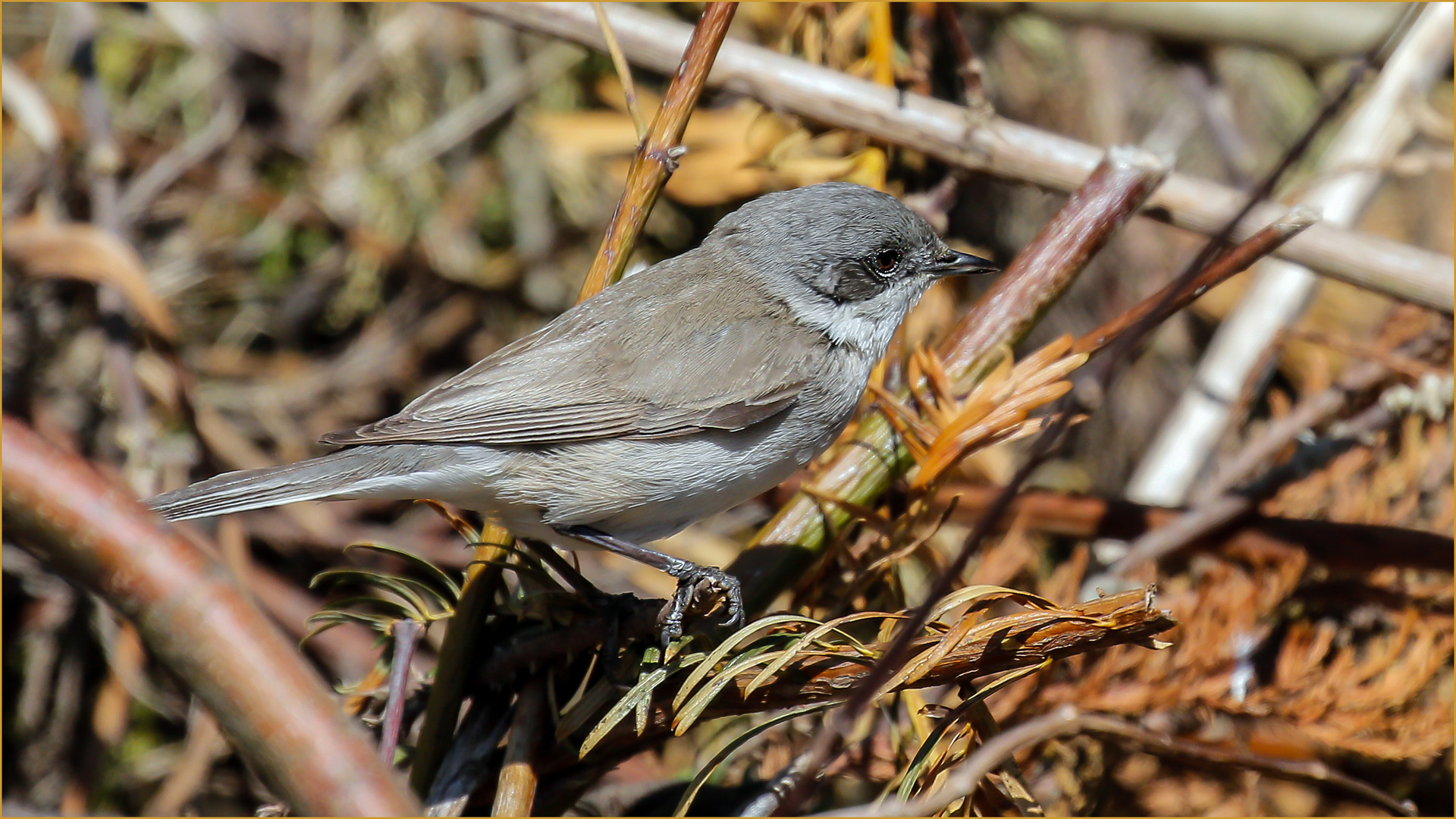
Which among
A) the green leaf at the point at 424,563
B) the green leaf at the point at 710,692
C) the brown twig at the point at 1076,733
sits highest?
the green leaf at the point at 424,563

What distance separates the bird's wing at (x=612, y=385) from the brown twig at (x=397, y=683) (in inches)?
21.7

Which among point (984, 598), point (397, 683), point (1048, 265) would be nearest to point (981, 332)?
point (1048, 265)

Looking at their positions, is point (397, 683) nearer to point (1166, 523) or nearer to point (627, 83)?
point (627, 83)

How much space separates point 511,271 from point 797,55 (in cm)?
153

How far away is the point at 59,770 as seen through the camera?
3.36 meters

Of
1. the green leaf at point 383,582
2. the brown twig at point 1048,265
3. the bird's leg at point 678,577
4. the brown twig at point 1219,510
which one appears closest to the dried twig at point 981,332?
the brown twig at point 1048,265

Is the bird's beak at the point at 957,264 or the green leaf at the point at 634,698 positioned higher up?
the bird's beak at the point at 957,264

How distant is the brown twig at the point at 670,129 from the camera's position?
2.20 meters

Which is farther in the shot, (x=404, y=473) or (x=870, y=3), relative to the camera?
(x=870, y=3)

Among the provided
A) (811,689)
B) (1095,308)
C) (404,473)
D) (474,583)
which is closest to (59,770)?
(404,473)

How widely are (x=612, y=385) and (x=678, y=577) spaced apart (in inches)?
21.8

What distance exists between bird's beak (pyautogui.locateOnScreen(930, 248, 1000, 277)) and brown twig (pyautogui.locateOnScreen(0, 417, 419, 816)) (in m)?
2.13

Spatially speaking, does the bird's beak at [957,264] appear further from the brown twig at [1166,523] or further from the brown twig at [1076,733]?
the brown twig at [1076,733]

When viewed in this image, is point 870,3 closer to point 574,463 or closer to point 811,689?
point 574,463
